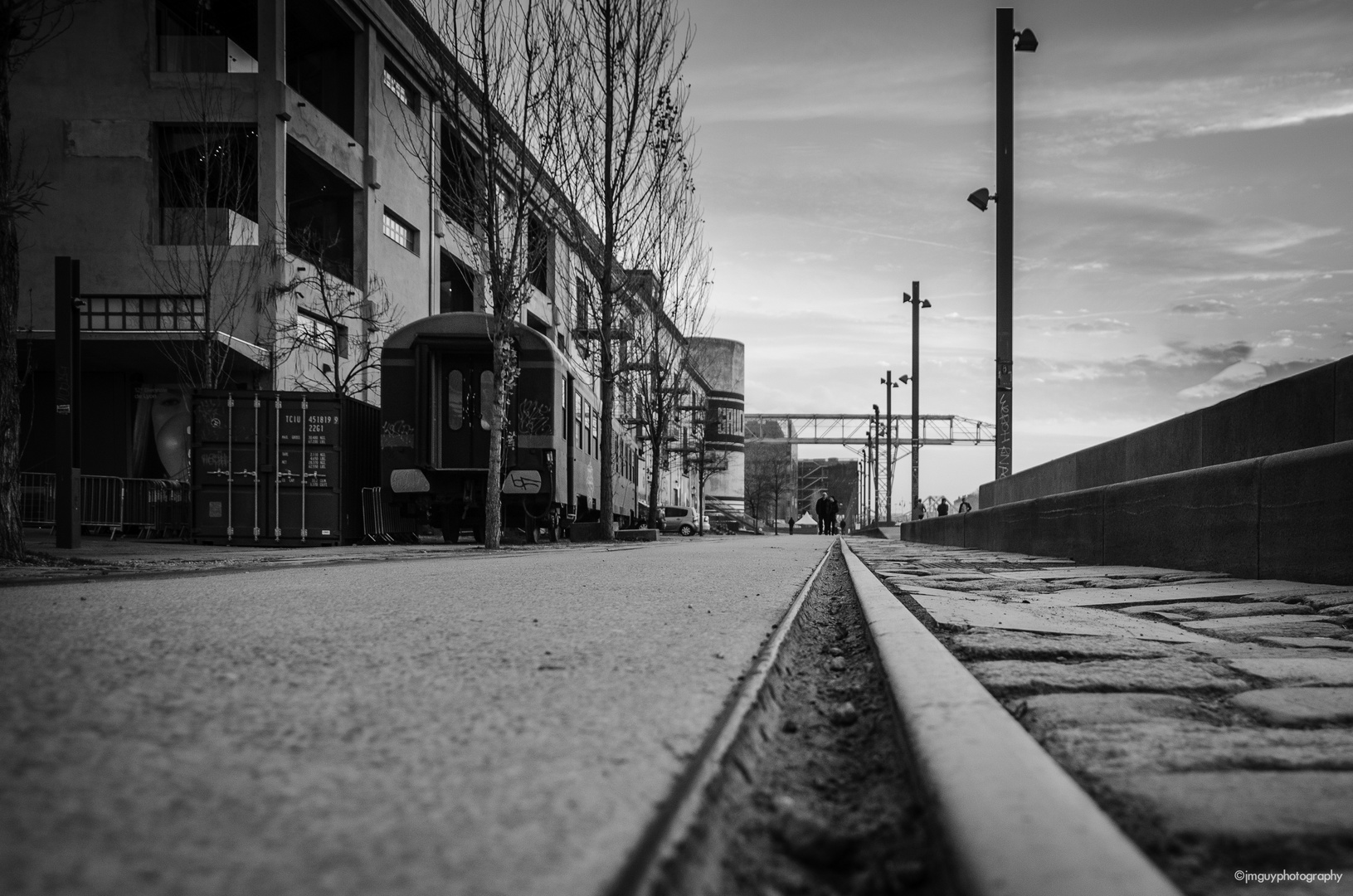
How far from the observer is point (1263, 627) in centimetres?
330

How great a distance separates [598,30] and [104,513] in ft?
44.1

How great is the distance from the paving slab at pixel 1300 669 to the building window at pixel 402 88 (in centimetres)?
2805

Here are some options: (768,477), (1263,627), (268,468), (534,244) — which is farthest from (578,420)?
(768,477)

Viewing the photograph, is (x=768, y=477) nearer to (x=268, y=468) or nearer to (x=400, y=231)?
(x=400, y=231)

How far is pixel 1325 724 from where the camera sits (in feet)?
5.79

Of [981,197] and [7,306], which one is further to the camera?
[981,197]

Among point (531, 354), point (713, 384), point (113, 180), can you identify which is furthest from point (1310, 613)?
point (713, 384)

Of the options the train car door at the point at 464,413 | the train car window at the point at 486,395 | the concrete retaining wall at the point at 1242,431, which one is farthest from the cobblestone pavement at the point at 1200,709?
the train car door at the point at 464,413

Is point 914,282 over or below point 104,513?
over

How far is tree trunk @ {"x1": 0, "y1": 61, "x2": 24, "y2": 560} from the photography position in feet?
23.6

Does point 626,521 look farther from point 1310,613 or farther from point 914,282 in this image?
point 1310,613

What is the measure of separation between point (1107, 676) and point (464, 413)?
48.4 ft

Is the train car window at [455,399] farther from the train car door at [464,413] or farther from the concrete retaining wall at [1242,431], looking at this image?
the concrete retaining wall at [1242,431]

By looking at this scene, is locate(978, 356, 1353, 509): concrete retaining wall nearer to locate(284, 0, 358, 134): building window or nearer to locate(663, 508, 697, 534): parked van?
locate(284, 0, 358, 134): building window
